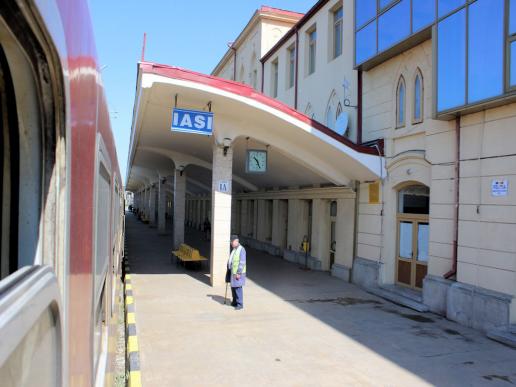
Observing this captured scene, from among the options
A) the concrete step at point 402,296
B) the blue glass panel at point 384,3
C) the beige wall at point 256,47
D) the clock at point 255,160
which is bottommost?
the concrete step at point 402,296

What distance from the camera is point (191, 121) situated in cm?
1023

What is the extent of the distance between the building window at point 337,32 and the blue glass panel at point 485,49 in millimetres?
6353

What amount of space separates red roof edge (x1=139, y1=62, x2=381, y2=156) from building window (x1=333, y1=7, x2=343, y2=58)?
14.4ft

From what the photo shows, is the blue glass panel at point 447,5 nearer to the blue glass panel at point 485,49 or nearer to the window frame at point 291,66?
the blue glass panel at point 485,49

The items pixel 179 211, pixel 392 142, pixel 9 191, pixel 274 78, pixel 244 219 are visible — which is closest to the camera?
pixel 9 191

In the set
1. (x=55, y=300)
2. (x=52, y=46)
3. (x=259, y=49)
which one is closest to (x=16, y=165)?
(x=52, y=46)

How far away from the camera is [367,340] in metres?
7.72

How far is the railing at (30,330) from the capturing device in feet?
2.64

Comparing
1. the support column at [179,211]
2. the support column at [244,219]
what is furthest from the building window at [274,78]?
the support column at [244,219]

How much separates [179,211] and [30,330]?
18.2m

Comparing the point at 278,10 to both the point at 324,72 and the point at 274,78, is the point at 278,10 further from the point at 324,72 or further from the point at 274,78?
the point at 324,72

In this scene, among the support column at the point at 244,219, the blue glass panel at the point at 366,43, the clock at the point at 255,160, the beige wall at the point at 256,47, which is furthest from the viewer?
the support column at the point at 244,219

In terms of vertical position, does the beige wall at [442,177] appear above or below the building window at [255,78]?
below

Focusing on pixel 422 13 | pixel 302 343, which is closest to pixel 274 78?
pixel 422 13
